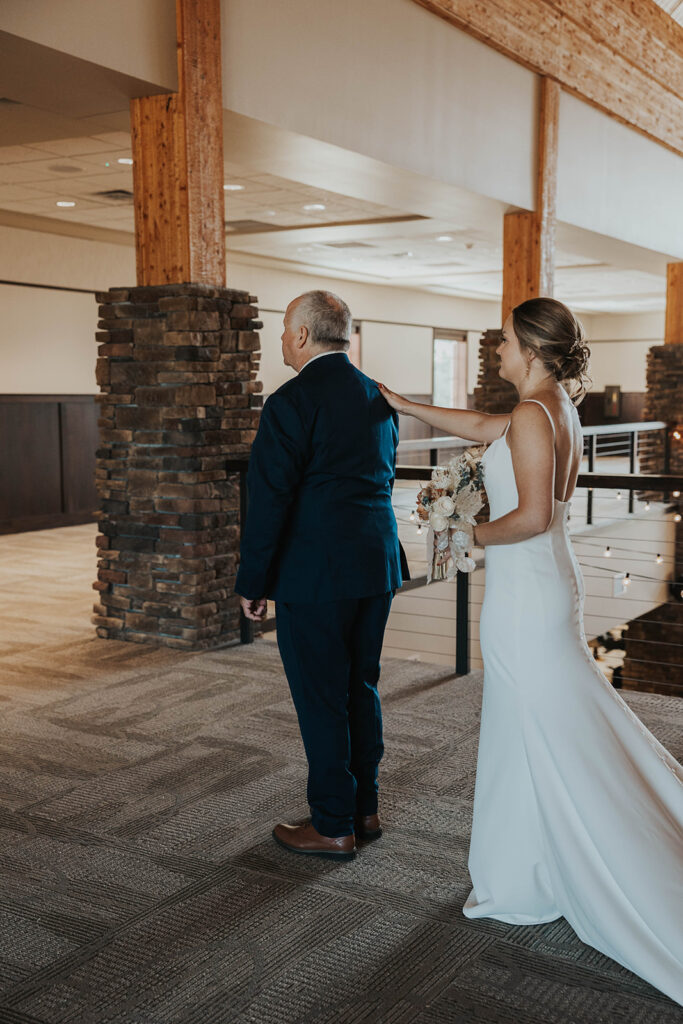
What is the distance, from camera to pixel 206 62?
5.47 meters

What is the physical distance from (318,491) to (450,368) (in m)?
18.0

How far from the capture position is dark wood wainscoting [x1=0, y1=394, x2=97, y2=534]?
10.8 m

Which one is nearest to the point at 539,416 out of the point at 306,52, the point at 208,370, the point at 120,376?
the point at 208,370

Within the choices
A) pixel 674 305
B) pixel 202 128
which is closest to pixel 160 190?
pixel 202 128

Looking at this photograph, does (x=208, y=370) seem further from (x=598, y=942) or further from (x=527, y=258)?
(x=527, y=258)

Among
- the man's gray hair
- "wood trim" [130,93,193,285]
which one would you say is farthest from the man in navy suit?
"wood trim" [130,93,193,285]

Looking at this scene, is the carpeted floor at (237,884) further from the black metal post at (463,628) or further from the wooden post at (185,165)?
the wooden post at (185,165)

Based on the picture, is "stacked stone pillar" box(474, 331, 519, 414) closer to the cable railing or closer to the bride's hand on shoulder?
the cable railing

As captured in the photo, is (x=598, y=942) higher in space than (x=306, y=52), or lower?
lower

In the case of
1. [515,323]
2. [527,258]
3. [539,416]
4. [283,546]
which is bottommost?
[283,546]

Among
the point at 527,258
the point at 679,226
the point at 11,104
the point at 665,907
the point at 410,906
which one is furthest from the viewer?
the point at 679,226

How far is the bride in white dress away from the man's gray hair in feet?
1.66

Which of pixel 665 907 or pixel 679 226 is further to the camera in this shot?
pixel 679 226

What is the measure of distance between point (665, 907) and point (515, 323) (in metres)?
1.51
